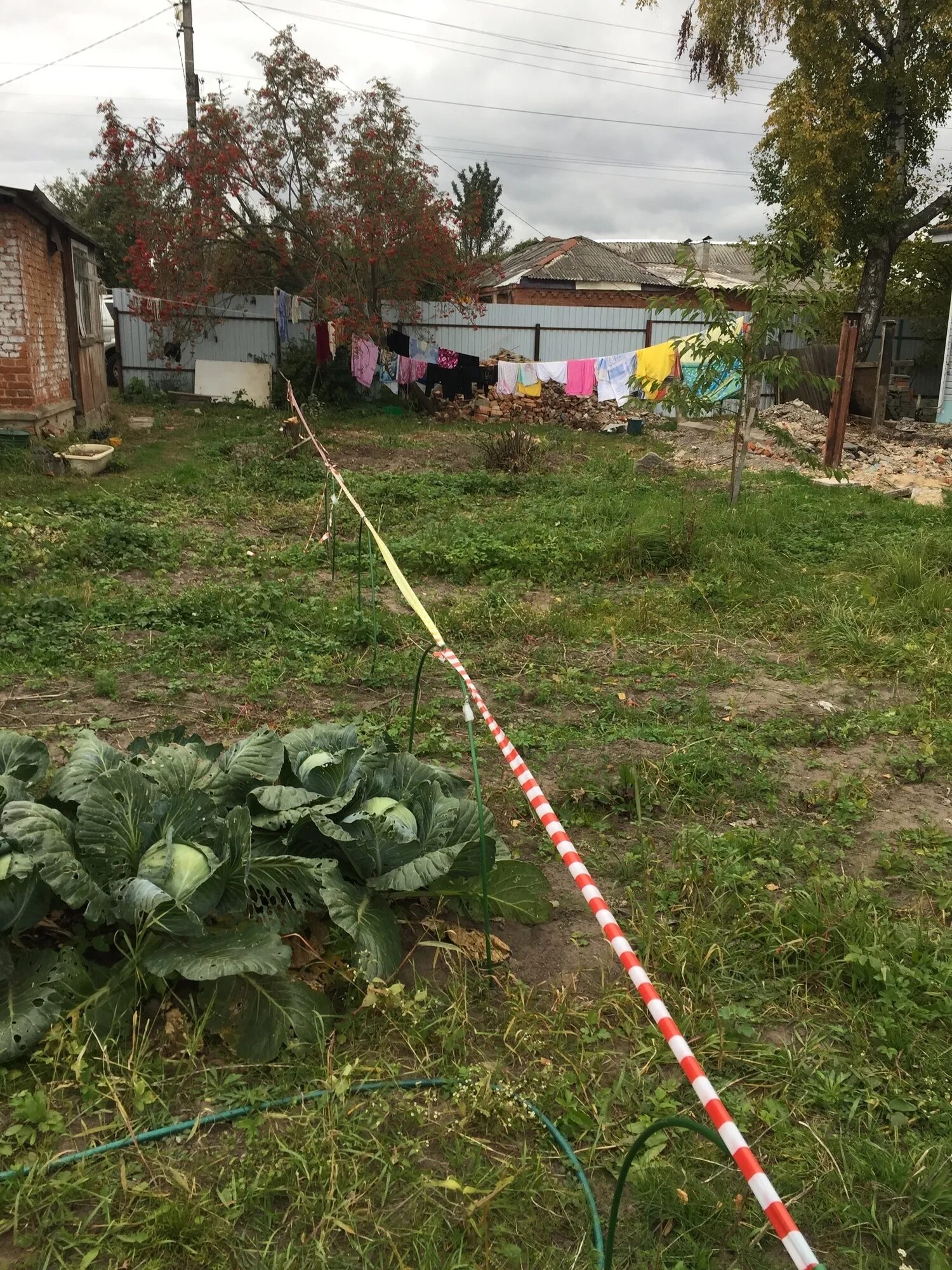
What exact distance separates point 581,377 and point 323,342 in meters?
4.69

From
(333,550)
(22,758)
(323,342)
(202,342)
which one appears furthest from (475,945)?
(202,342)

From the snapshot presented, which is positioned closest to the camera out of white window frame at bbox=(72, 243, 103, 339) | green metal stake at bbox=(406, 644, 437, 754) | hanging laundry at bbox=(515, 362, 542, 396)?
green metal stake at bbox=(406, 644, 437, 754)

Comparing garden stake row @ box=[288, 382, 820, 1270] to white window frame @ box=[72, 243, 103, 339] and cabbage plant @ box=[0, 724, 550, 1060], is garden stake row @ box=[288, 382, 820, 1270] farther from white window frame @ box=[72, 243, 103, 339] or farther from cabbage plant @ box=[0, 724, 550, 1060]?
white window frame @ box=[72, 243, 103, 339]

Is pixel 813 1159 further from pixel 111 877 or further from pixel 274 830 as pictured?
pixel 111 877

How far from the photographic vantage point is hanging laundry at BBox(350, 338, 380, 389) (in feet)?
51.8

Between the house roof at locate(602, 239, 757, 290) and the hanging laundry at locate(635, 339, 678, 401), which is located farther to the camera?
the house roof at locate(602, 239, 757, 290)

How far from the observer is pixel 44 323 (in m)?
11.5

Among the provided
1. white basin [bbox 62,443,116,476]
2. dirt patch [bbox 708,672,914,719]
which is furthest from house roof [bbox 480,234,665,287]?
dirt patch [bbox 708,672,914,719]

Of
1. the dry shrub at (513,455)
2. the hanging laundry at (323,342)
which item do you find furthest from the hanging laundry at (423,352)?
the dry shrub at (513,455)

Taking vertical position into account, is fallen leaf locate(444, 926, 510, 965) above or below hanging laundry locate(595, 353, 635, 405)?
below

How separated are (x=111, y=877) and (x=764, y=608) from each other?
473cm

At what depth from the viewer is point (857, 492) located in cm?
1038

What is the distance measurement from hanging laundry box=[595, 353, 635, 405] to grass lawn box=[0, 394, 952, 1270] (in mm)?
9420

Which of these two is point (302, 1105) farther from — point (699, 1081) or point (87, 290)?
point (87, 290)
